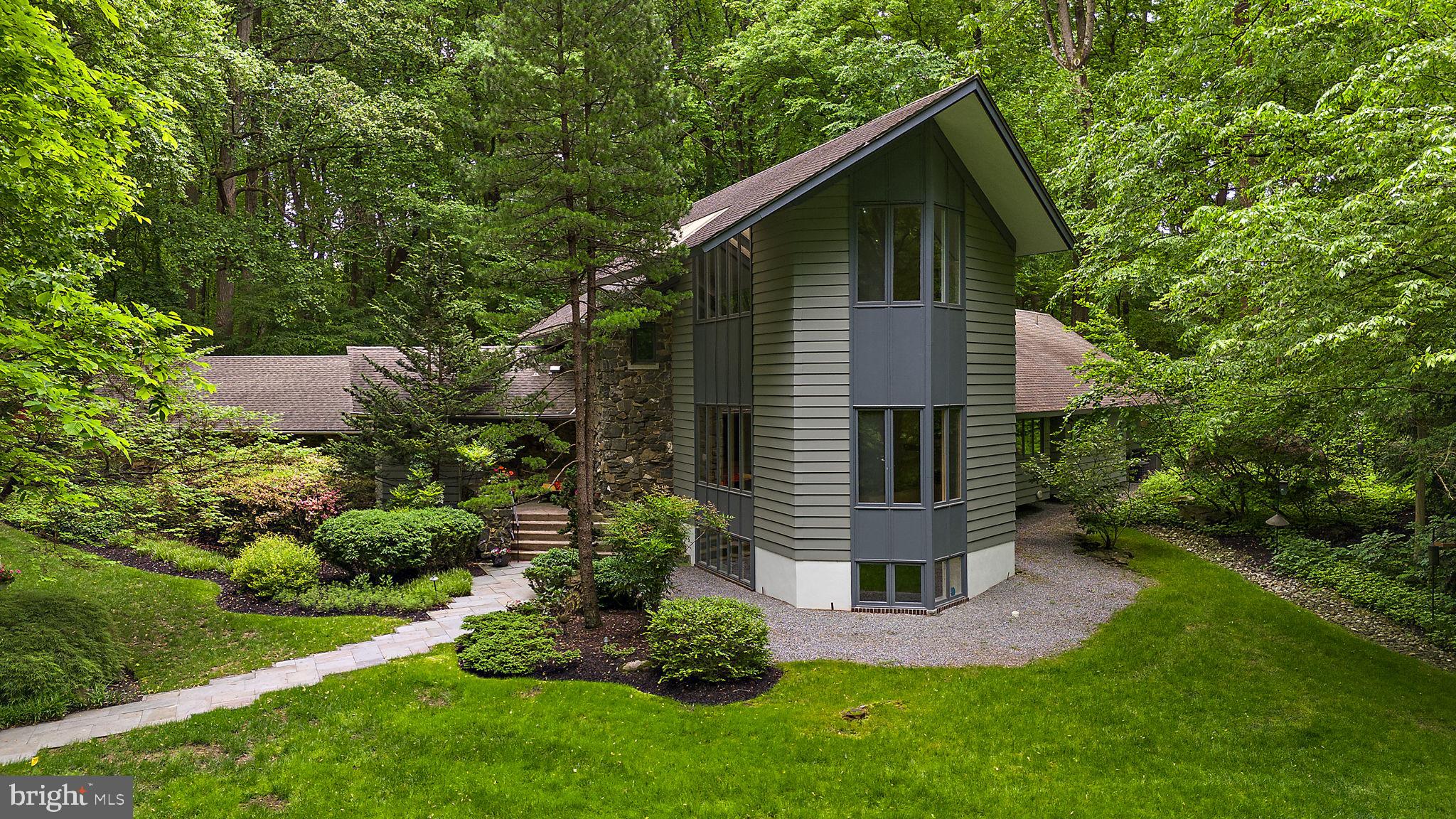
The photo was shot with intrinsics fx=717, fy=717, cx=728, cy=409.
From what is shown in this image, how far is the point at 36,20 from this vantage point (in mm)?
6973

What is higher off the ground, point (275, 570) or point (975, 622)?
point (275, 570)

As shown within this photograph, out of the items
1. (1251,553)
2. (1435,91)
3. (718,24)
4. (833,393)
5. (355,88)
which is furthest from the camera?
(718,24)

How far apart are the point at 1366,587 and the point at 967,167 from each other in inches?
387

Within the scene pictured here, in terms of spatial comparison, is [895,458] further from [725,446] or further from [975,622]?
[725,446]

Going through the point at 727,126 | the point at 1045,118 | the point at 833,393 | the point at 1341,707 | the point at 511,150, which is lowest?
the point at 1341,707

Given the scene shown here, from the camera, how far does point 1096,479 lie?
47.6 ft

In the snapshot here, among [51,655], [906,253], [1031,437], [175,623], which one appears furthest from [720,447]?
[1031,437]

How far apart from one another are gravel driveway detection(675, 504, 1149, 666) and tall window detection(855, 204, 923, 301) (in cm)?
504

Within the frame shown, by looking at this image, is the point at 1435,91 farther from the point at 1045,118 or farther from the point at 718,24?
the point at 718,24

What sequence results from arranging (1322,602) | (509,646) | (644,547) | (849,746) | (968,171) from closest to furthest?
1. (849,746)
2. (509,646)
3. (644,547)
4. (1322,602)
5. (968,171)

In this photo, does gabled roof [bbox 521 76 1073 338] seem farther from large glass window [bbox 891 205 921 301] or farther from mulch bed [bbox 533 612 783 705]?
mulch bed [bbox 533 612 783 705]

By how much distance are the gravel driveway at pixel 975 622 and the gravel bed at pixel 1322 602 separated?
234 cm

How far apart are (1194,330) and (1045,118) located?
37.0ft

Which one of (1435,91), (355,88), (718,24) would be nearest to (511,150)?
(1435,91)
